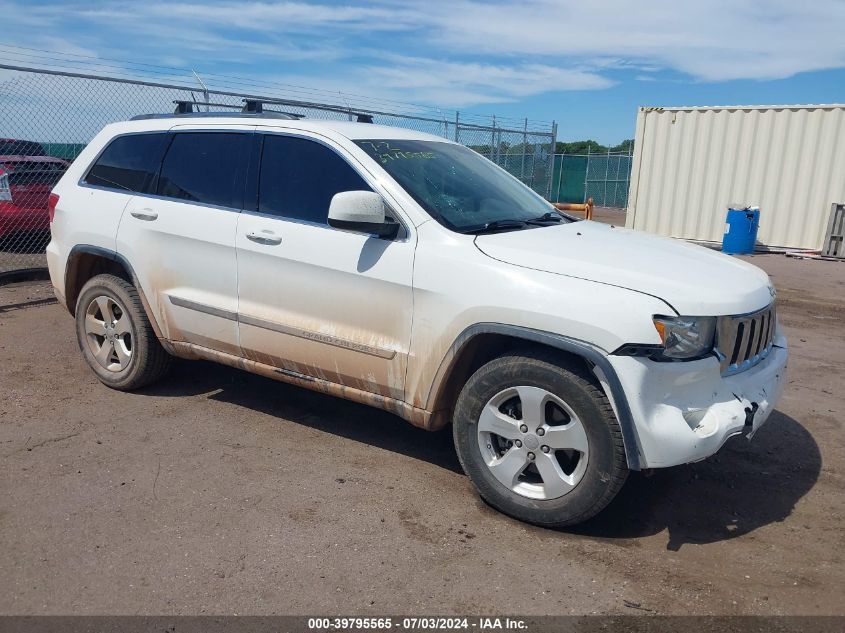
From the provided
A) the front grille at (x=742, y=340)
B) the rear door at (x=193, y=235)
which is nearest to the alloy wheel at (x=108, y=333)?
the rear door at (x=193, y=235)

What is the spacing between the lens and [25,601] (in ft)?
9.23

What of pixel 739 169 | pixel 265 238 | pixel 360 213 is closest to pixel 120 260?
pixel 265 238

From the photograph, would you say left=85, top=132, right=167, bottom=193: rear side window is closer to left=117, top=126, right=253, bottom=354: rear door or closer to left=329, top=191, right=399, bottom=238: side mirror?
left=117, top=126, right=253, bottom=354: rear door

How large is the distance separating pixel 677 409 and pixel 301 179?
2408 mm

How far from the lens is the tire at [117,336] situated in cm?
492

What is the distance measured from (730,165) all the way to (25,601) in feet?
47.4

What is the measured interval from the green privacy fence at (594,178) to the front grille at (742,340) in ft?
82.3

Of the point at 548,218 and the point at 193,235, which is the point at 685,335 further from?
the point at 193,235

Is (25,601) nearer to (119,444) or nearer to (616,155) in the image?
(119,444)

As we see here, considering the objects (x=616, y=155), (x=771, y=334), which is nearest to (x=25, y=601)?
(x=771, y=334)

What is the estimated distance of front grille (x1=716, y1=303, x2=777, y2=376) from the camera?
3.25 m

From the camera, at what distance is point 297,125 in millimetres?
4309

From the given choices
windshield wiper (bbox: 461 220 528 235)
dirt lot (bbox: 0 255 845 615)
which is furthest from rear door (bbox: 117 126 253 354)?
windshield wiper (bbox: 461 220 528 235)

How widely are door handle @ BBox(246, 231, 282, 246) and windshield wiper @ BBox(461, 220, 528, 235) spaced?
111cm
